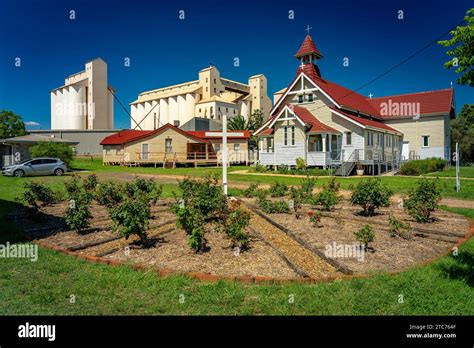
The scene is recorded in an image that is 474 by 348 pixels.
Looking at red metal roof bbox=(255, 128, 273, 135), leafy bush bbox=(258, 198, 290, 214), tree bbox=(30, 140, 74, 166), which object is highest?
red metal roof bbox=(255, 128, 273, 135)

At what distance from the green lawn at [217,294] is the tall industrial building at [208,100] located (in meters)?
69.0

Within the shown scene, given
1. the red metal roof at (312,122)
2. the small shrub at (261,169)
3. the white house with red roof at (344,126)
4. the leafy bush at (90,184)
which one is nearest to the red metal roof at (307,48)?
the white house with red roof at (344,126)

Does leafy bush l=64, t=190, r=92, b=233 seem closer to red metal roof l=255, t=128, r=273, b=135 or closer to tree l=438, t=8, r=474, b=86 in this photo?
tree l=438, t=8, r=474, b=86

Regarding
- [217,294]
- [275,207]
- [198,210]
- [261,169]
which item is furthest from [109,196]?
[261,169]

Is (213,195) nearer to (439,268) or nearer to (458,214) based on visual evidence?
(439,268)

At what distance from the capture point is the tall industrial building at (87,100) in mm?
67875

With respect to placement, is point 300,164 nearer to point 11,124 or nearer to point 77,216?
point 77,216

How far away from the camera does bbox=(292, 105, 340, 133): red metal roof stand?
30.5m

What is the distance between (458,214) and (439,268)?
6.11m

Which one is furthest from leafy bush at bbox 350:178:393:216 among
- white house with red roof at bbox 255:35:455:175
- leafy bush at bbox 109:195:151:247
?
white house with red roof at bbox 255:35:455:175

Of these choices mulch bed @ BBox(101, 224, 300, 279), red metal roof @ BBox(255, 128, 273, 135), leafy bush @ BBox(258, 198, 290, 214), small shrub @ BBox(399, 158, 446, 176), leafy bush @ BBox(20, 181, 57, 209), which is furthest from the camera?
red metal roof @ BBox(255, 128, 273, 135)

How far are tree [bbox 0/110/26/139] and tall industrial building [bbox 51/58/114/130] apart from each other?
46.7ft

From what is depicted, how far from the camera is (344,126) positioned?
3231 cm
